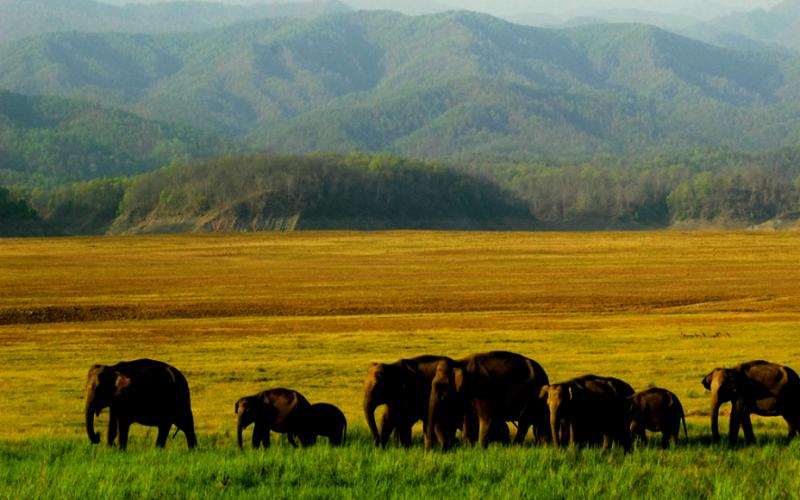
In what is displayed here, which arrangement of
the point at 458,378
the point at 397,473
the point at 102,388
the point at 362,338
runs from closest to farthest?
the point at 397,473, the point at 102,388, the point at 458,378, the point at 362,338

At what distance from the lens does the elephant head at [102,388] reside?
1923 centimetres

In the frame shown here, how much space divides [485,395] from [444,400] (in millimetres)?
794

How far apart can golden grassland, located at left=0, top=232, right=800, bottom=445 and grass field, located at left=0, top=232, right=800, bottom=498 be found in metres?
0.16

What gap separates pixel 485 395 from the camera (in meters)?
20.1

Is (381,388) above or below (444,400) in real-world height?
above

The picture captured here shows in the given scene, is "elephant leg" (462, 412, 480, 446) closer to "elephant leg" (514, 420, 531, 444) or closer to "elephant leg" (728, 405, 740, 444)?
"elephant leg" (514, 420, 531, 444)

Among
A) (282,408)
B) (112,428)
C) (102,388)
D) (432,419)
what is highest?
(102,388)

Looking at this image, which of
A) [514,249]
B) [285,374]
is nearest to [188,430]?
[285,374]

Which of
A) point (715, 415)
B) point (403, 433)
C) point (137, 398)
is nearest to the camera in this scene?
point (137, 398)

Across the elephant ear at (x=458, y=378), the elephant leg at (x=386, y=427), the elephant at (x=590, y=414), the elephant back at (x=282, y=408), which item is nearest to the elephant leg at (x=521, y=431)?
the elephant at (x=590, y=414)

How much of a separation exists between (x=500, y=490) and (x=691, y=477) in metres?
2.94

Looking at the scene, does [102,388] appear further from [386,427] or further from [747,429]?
[747,429]

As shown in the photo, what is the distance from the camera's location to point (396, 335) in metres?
43.8

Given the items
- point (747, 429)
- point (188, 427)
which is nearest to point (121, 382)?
point (188, 427)
